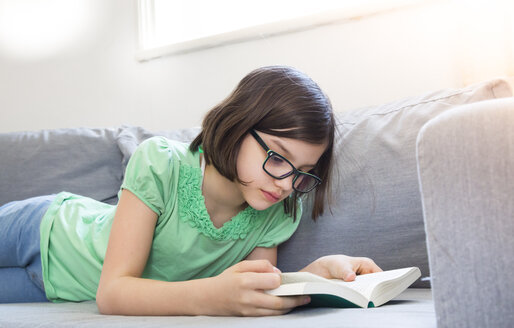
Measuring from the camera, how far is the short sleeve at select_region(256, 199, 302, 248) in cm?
135

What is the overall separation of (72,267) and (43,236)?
120 millimetres

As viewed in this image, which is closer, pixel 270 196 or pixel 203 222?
pixel 270 196

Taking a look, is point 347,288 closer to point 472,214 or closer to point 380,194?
point 472,214

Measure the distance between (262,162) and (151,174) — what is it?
26cm

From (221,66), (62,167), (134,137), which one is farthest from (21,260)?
(221,66)

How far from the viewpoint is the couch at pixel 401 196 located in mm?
570

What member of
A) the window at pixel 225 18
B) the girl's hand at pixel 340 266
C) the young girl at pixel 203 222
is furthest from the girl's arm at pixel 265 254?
the window at pixel 225 18

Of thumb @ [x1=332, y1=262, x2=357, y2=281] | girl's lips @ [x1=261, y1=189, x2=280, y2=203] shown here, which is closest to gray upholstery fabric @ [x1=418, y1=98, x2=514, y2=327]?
thumb @ [x1=332, y1=262, x2=357, y2=281]

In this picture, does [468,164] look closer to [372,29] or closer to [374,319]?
[374,319]

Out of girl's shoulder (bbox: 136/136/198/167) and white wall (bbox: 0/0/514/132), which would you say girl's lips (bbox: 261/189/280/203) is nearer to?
girl's shoulder (bbox: 136/136/198/167)

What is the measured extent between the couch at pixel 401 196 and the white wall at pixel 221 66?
0.25 meters

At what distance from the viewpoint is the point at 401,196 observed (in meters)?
1.23

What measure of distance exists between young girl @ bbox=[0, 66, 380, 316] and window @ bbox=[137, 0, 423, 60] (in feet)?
2.62

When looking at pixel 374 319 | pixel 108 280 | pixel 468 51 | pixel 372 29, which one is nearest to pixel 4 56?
pixel 372 29
